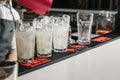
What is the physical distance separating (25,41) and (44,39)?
0.10 metres

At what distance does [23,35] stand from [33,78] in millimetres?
166

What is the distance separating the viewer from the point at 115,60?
1.43m

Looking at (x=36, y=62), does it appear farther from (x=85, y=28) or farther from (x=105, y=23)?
(x=105, y=23)

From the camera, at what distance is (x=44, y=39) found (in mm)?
957

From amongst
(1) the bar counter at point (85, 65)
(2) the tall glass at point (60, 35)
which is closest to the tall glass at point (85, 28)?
(1) the bar counter at point (85, 65)

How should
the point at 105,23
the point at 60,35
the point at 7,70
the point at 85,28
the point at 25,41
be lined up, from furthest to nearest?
the point at 105,23
the point at 85,28
the point at 60,35
the point at 25,41
the point at 7,70

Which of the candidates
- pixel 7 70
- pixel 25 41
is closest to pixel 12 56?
pixel 7 70

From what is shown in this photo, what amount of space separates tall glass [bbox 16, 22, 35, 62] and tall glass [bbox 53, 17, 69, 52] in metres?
0.15

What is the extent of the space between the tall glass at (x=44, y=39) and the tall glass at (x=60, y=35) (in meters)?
0.07

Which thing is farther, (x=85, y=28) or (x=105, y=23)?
(x=105, y=23)

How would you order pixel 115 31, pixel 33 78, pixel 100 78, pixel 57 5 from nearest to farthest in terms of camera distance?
pixel 33 78 → pixel 100 78 → pixel 115 31 → pixel 57 5

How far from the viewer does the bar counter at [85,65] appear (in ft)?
2.85

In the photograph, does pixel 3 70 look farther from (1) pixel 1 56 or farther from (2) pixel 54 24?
A: (2) pixel 54 24

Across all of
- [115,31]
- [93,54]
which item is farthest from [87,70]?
[115,31]
